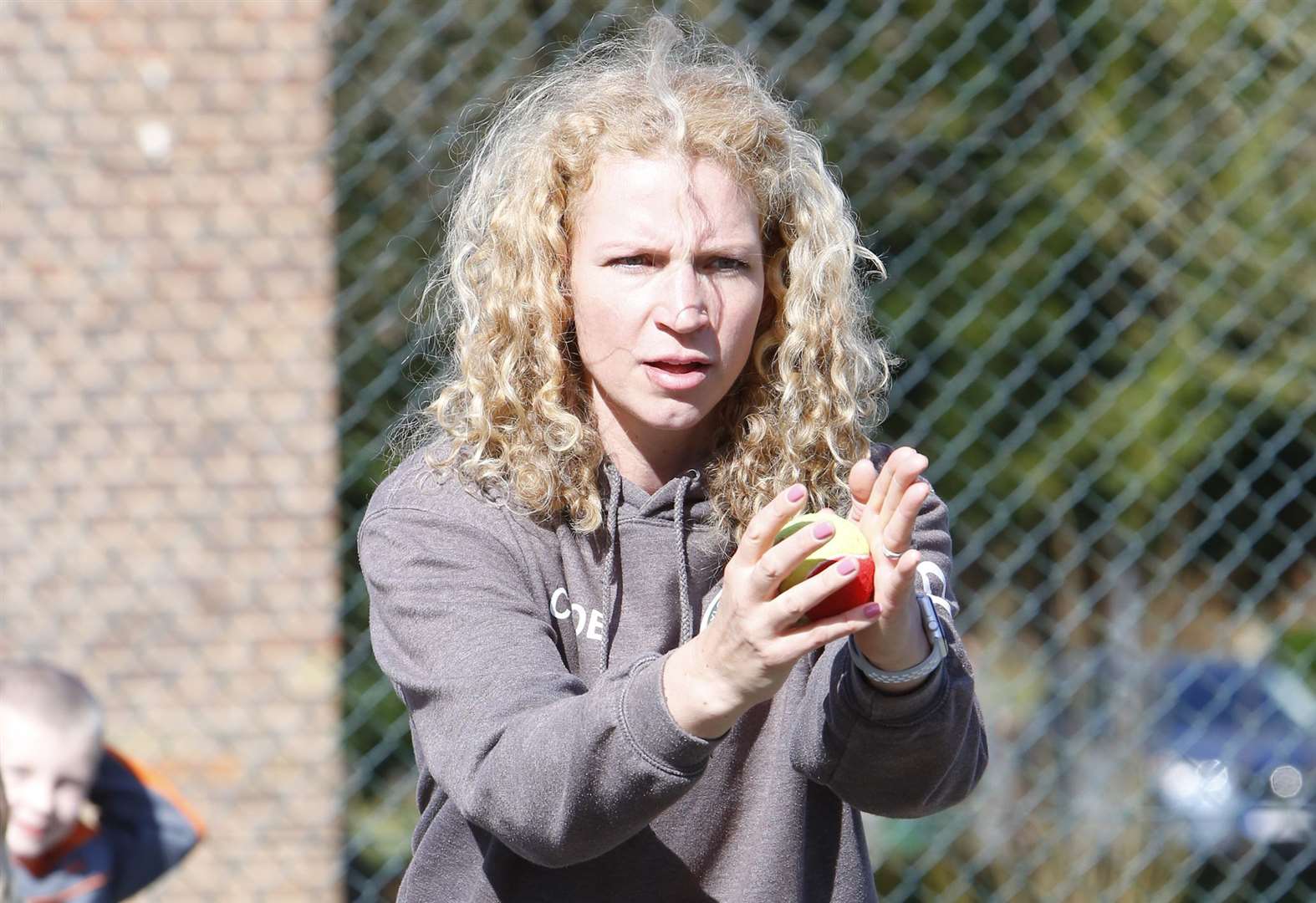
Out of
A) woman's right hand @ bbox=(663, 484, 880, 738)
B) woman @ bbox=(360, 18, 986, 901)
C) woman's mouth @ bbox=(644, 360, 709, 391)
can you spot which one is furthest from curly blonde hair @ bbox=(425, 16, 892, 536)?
woman's right hand @ bbox=(663, 484, 880, 738)

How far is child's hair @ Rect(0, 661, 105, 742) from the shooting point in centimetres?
295

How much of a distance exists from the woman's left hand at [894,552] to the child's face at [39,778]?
1.96 meters

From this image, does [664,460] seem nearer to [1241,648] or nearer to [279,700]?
[279,700]

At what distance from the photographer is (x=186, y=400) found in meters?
3.40

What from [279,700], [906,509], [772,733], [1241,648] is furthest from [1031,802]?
[906,509]

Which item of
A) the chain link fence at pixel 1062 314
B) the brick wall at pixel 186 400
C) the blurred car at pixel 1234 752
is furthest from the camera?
the blurred car at pixel 1234 752

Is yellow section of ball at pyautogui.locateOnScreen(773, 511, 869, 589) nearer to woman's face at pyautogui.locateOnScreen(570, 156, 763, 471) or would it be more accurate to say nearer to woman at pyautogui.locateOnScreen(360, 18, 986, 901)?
woman at pyautogui.locateOnScreen(360, 18, 986, 901)

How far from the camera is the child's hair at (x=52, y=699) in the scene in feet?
9.67

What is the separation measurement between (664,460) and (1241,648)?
278cm

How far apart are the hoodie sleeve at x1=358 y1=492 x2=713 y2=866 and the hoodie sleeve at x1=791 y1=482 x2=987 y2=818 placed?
8.1 inches

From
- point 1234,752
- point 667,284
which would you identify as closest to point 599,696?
point 667,284

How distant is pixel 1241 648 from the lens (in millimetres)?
4062

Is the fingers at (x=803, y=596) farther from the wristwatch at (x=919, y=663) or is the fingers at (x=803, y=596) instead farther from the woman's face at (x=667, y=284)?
the woman's face at (x=667, y=284)

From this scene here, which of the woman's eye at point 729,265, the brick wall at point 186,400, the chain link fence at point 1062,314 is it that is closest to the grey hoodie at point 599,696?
the woman's eye at point 729,265
